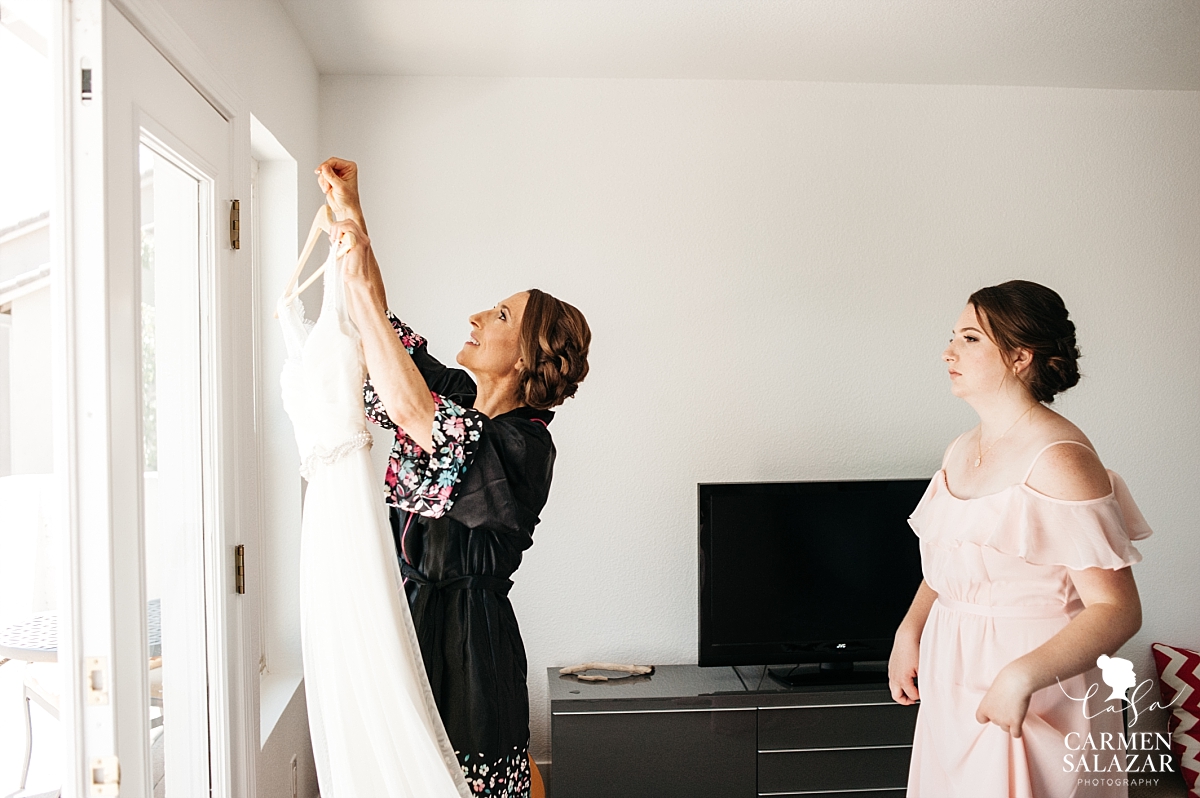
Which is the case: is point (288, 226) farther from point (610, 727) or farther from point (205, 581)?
point (610, 727)

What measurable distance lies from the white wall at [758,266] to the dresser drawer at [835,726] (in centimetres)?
47

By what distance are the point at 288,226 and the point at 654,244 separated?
1.29m

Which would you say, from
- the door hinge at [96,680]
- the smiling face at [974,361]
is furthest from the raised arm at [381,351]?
the smiling face at [974,361]

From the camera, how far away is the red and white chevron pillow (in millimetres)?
2957

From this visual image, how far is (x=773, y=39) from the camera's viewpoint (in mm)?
2719

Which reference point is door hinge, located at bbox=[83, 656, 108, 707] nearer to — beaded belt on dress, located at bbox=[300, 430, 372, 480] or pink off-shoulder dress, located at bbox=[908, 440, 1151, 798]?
beaded belt on dress, located at bbox=[300, 430, 372, 480]

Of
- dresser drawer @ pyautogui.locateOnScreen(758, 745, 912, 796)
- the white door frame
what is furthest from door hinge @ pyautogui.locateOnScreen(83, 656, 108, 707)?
dresser drawer @ pyautogui.locateOnScreen(758, 745, 912, 796)

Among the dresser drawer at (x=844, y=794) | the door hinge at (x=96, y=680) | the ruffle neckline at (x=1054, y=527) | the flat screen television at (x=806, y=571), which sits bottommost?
the dresser drawer at (x=844, y=794)

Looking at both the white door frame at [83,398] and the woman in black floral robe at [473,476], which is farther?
the woman in black floral robe at [473,476]

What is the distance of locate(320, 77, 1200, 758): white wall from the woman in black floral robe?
1291 millimetres

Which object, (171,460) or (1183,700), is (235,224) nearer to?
(171,460)

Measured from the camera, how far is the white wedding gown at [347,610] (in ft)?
4.42

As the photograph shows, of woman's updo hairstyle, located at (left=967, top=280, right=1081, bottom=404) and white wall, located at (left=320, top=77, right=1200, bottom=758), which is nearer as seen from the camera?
woman's updo hairstyle, located at (left=967, top=280, right=1081, bottom=404)

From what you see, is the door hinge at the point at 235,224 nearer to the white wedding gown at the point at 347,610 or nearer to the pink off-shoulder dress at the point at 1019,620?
the white wedding gown at the point at 347,610
